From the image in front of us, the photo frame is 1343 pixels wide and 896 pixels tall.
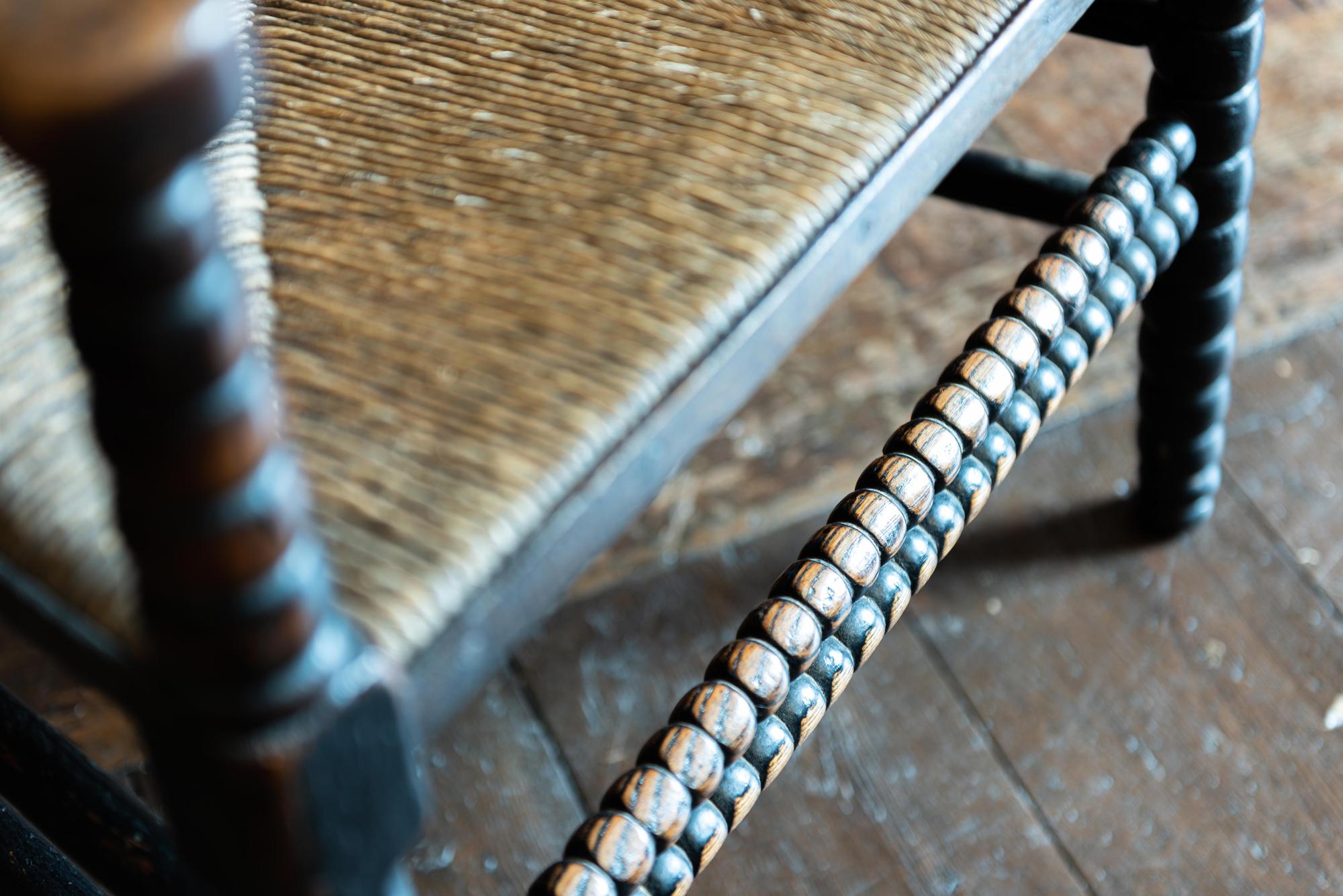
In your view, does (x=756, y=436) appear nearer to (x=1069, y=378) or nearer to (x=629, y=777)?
(x=1069, y=378)

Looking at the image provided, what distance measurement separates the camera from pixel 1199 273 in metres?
0.61

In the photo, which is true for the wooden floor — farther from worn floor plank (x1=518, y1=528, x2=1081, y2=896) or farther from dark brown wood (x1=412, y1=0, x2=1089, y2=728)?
dark brown wood (x1=412, y1=0, x2=1089, y2=728)

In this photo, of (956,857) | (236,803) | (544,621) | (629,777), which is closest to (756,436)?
(544,621)

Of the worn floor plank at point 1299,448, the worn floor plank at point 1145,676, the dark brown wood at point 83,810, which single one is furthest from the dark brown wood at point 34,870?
the worn floor plank at point 1299,448

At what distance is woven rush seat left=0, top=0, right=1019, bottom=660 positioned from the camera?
0.31 metres

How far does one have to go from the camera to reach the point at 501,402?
32 centimetres

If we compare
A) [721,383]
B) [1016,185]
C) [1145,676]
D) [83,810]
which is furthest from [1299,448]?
[83,810]

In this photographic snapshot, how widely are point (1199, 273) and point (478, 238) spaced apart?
0.38 m

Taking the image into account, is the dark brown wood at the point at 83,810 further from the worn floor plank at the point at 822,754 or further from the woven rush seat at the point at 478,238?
the worn floor plank at the point at 822,754

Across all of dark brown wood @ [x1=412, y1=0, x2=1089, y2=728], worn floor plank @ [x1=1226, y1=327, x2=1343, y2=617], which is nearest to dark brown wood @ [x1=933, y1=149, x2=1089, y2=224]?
dark brown wood @ [x1=412, y1=0, x2=1089, y2=728]

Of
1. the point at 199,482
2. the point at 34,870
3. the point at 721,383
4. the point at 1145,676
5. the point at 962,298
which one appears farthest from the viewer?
the point at 962,298

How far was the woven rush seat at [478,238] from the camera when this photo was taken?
0.31 meters

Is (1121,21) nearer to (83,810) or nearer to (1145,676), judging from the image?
(1145,676)

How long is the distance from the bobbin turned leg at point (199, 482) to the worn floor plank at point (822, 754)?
1.27ft
